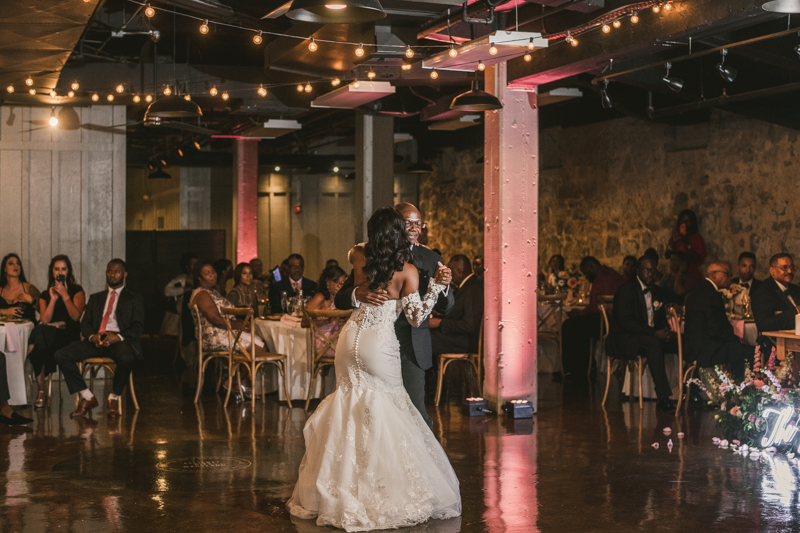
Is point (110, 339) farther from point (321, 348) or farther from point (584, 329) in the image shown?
point (584, 329)

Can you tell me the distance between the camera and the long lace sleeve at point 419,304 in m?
4.43

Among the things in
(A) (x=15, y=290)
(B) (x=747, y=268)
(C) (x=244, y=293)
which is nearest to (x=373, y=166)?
(C) (x=244, y=293)

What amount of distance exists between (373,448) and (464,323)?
3.96m

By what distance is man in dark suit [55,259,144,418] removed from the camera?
7426 millimetres

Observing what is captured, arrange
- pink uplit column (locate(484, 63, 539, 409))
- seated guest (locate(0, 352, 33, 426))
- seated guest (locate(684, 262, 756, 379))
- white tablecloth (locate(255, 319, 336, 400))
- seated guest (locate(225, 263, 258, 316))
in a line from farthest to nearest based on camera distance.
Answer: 1. seated guest (locate(225, 263, 258, 316))
2. white tablecloth (locate(255, 319, 336, 400))
3. seated guest (locate(684, 262, 756, 379))
4. pink uplit column (locate(484, 63, 539, 409))
5. seated guest (locate(0, 352, 33, 426))

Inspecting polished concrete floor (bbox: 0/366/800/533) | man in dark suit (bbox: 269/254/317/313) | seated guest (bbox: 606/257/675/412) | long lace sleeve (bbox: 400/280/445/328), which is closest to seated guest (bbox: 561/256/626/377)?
seated guest (bbox: 606/257/675/412)

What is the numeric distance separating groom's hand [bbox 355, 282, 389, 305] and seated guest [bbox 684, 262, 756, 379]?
4103mm

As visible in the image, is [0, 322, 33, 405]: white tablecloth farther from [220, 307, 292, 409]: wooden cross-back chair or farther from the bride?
the bride

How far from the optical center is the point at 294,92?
1055cm

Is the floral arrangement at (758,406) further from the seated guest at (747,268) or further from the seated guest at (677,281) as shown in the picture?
the seated guest at (677,281)

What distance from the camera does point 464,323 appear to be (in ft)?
26.7

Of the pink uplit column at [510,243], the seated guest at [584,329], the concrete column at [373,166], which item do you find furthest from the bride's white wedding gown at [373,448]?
the seated guest at [584,329]

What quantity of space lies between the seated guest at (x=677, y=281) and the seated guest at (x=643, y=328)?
122 centimetres

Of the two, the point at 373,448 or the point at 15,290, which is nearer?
the point at 373,448
